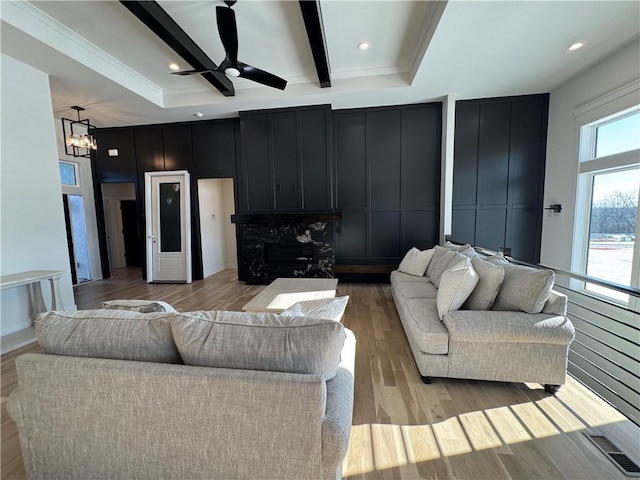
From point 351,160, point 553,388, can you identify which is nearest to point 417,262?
point 553,388

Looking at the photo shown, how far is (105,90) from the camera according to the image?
3.72 metres

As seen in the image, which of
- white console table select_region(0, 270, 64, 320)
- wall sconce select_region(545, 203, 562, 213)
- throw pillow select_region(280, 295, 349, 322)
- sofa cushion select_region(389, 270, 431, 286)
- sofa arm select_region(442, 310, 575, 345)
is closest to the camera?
throw pillow select_region(280, 295, 349, 322)

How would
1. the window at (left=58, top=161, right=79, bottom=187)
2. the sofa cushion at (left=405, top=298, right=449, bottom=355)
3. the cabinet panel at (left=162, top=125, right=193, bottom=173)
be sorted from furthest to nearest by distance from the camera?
the cabinet panel at (left=162, top=125, right=193, bottom=173)
the window at (left=58, top=161, right=79, bottom=187)
the sofa cushion at (left=405, top=298, right=449, bottom=355)

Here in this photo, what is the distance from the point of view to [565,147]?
386 centimetres

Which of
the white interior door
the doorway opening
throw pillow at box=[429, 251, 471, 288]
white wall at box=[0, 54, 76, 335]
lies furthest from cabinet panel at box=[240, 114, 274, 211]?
throw pillow at box=[429, 251, 471, 288]

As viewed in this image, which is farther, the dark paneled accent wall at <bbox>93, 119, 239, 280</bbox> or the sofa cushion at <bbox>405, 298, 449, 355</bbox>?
the dark paneled accent wall at <bbox>93, 119, 239, 280</bbox>

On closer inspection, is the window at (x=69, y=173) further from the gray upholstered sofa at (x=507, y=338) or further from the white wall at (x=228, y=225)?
the gray upholstered sofa at (x=507, y=338)

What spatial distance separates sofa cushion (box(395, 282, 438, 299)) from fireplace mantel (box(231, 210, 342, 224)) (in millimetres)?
1829

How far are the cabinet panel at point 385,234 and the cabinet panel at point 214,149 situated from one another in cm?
284

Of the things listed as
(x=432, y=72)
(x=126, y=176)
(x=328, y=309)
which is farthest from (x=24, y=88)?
(x=432, y=72)

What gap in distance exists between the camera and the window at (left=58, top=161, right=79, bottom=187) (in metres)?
5.04

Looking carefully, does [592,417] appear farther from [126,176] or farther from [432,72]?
[126,176]

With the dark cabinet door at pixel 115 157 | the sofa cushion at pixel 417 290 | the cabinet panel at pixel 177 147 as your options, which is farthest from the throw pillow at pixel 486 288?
the dark cabinet door at pixel 115 157

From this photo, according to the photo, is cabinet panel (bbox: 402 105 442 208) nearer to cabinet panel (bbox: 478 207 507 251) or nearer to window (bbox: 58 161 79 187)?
cabinet panel (bbox: 478 207 507 251)
